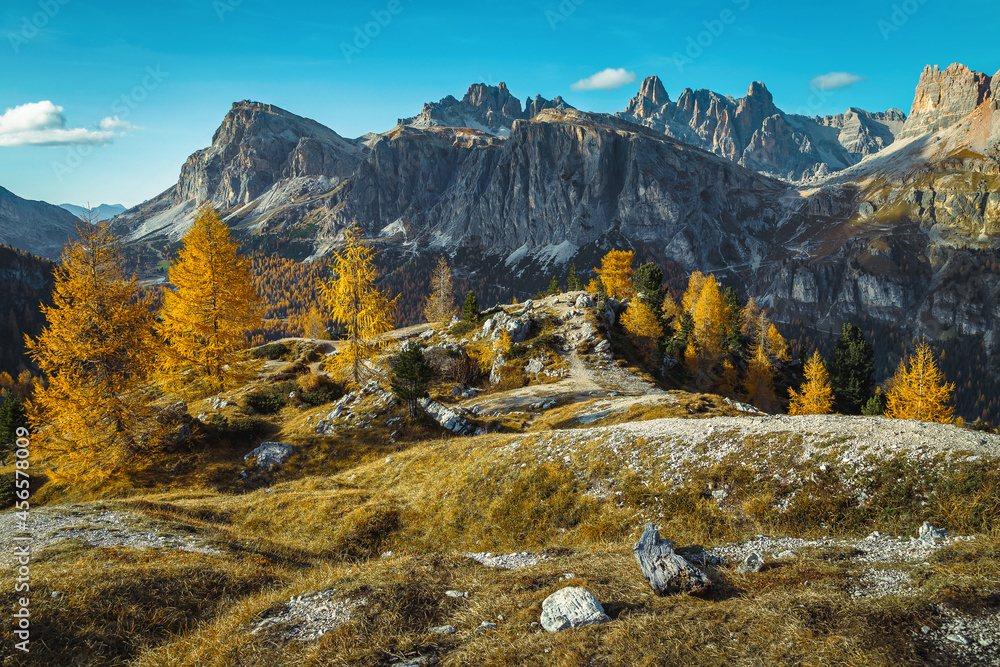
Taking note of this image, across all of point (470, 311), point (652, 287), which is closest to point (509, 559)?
point (470, 311)

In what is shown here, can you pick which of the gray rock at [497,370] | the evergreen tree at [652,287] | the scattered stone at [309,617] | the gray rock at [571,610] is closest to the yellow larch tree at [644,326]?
the evergreen tree at [652,287]

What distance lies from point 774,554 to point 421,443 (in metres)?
23.8

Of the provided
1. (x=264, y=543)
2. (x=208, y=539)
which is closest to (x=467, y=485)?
(x=264, y=543)

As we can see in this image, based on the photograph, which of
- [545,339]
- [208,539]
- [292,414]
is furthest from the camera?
[545,339]

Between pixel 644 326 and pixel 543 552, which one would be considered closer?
pixel 543 552

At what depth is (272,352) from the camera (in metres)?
66.6

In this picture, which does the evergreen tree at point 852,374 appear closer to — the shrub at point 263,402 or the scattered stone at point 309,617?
the shrub at point 263,402

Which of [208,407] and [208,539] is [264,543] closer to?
[208,539]

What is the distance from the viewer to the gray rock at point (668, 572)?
998 centimetres

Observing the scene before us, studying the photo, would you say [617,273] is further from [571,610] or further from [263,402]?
[571,610]

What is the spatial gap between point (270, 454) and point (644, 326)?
1995 inches

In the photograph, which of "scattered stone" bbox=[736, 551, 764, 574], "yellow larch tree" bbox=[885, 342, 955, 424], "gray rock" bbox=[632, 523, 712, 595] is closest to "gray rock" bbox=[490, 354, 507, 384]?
"yellow larch tree" bbox=[885, 342, 955, 424]

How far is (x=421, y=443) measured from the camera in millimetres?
31828

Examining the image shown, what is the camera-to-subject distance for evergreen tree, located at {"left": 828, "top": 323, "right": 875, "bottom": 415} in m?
77.3
